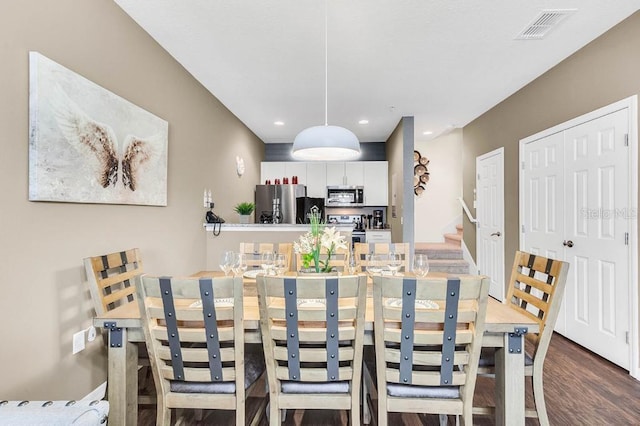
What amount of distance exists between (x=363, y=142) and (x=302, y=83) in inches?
127

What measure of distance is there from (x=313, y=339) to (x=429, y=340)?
0.47 metres

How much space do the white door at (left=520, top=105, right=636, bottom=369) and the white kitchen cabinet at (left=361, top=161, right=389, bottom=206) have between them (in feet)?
9.69

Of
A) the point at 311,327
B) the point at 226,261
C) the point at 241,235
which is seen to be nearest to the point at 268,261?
the point at 226,261

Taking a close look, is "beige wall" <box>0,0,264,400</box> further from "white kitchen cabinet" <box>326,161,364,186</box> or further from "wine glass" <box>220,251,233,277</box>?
"white kitchen cabinet" <box>326,161,364,186</box>

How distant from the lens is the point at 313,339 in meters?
1.38

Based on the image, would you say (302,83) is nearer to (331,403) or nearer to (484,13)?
(484,13)

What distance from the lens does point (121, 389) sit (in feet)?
4.99

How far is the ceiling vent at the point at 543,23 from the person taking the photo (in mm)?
2381

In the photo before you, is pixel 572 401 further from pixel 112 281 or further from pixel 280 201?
pixel 280 201

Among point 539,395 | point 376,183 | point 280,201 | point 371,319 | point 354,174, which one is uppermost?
point 354,174

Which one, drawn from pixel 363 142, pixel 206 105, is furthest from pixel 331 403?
pixel 363 142

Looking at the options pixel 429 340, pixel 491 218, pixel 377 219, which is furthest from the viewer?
pixel 377 219

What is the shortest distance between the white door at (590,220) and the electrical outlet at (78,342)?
3.79m

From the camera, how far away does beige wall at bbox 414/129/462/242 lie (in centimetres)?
667
